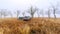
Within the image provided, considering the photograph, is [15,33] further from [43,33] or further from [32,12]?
[32,12]

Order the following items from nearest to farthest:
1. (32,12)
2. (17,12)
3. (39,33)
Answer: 1. (39,33)
2. (32,12)
3. (17,12)

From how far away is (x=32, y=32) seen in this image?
893cm

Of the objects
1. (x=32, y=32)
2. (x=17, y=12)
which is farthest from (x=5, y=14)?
(x=32, y=32)

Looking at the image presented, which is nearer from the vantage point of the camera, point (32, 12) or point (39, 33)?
point (39, 33)

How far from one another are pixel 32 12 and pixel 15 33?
52.6m

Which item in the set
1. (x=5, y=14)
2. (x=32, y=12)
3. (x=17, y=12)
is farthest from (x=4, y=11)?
(x=32, y=12)

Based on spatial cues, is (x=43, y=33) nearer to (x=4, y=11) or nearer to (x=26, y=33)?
(x=26, y=33)

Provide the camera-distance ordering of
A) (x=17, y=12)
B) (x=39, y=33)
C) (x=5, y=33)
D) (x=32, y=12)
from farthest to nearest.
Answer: (x=17, y=12) → (x=32, y=12) → (x=39, y=33) → (x=5, y=33)

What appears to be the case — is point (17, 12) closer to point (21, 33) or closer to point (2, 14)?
point (2, 14)

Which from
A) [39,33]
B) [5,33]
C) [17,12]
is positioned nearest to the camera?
[5,33]

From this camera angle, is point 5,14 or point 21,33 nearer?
point 21,33

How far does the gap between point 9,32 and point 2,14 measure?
78.7 meters

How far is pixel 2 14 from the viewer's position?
280 feet

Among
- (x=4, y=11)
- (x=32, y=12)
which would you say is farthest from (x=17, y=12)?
(x=32, y=12)
